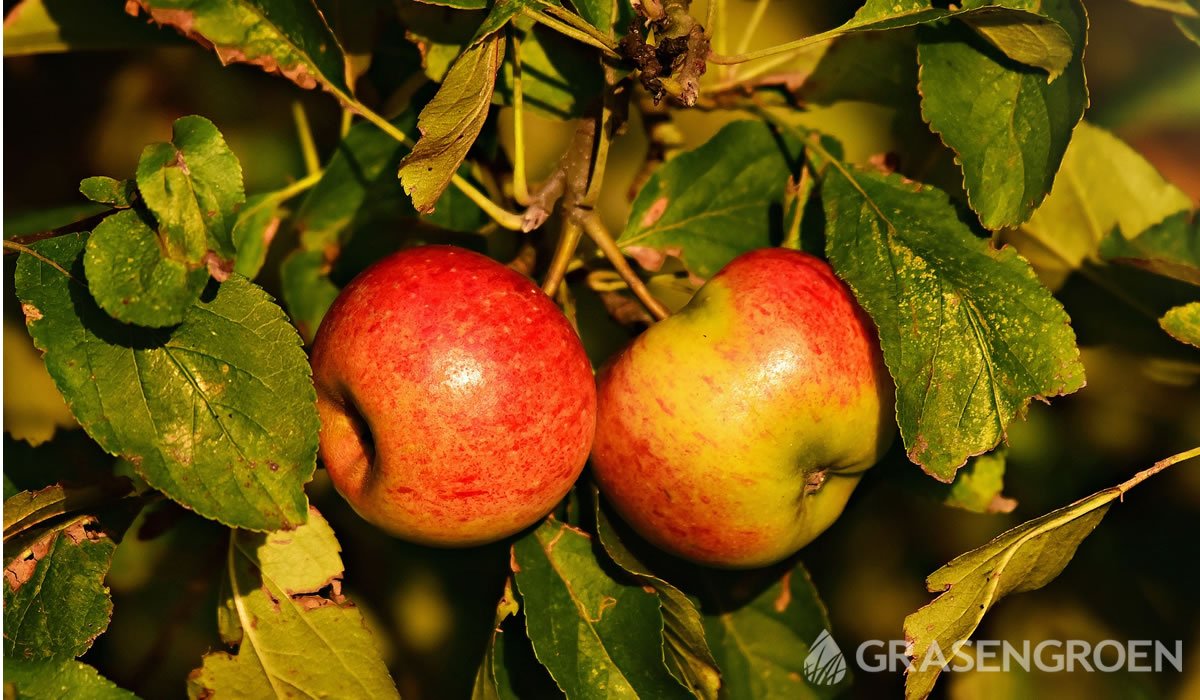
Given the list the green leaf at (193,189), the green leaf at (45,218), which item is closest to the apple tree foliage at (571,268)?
the green leaf at (193,189)

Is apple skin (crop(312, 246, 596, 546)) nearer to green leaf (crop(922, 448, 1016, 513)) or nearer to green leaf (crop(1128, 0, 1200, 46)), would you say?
green leaf (crop(922, 448, 1016, 513))

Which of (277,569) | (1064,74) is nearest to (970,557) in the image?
(1064,74)

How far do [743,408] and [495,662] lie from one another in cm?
37

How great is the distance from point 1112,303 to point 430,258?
0.76m

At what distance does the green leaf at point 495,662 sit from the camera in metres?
0.91

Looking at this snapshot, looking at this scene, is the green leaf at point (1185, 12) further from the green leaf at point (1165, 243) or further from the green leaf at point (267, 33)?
the green leaf at point (267, 33)

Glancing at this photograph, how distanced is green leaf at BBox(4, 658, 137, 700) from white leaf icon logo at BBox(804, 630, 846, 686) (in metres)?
0.67

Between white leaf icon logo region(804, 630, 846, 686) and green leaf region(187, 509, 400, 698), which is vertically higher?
green leaf region(187, 509, 400, 698)

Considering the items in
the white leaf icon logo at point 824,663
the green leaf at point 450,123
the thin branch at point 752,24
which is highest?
the green leaf at point 450,123

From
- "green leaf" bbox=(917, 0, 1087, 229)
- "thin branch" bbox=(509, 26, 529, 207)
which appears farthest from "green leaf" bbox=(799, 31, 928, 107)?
"thin branch" bbox=(509, 26, 529, 207)

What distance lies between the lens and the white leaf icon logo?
3.38ft

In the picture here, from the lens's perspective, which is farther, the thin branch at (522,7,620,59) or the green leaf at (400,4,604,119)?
the green leaf at (400,4,604,119)

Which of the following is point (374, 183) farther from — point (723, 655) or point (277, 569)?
point (723, 655)

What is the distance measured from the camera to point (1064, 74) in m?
0.84
